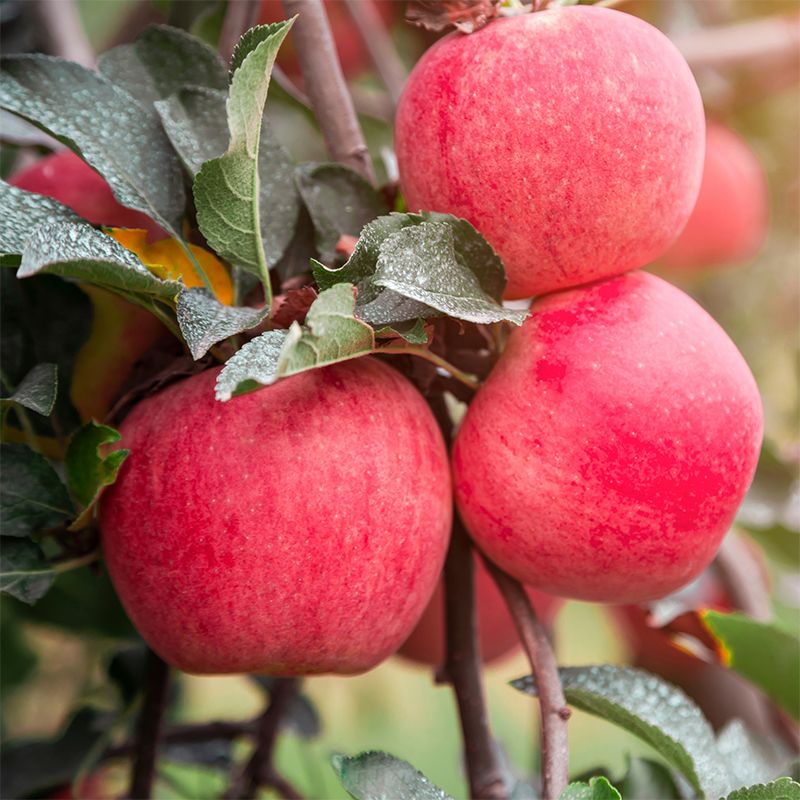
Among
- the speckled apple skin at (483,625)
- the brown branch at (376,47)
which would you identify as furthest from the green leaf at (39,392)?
the brown branch at (376,47)

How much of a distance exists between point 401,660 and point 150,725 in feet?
1.00

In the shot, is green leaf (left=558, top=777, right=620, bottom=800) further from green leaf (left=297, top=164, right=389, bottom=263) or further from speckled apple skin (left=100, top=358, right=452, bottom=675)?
green leaf (left=297, top=164, right=389, bottom=263)

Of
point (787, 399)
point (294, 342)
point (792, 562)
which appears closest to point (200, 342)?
point (294, 342)

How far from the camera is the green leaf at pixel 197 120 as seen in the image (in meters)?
0.48

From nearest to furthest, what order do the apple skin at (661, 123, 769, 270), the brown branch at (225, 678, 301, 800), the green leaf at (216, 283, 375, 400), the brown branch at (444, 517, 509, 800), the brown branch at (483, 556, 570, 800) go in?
the green leaf at (216, 283, 375, 400) < the brown branch at (483, 556, 570, 800) < the brown branch at (444, 517, 509, 800) < the brown branch at (225, 678, 301, 800) < the apple skin at (661, 123, 769, 270)

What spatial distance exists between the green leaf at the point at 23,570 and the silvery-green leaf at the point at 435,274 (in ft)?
0.77

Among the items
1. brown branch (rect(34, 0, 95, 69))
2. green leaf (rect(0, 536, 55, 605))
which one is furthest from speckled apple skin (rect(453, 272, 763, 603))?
brown branch (rect(34, 0, 95, 69))

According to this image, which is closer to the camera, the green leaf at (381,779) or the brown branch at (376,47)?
the green leaf at (381,779)

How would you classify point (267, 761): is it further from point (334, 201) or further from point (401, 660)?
point (334, 201)

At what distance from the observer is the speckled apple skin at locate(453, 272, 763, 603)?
439 mm

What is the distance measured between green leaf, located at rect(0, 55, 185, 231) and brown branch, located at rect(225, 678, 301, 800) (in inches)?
15.5

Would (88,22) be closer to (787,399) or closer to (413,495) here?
(413,495)

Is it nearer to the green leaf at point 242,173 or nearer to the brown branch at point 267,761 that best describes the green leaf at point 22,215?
the green leaf at point 242,173

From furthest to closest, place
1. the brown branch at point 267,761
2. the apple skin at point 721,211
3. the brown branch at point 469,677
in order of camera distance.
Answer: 1. the apple skin at point 721,211
2. the brown branch at point 267,761
3. the brown branch at point 469,677
